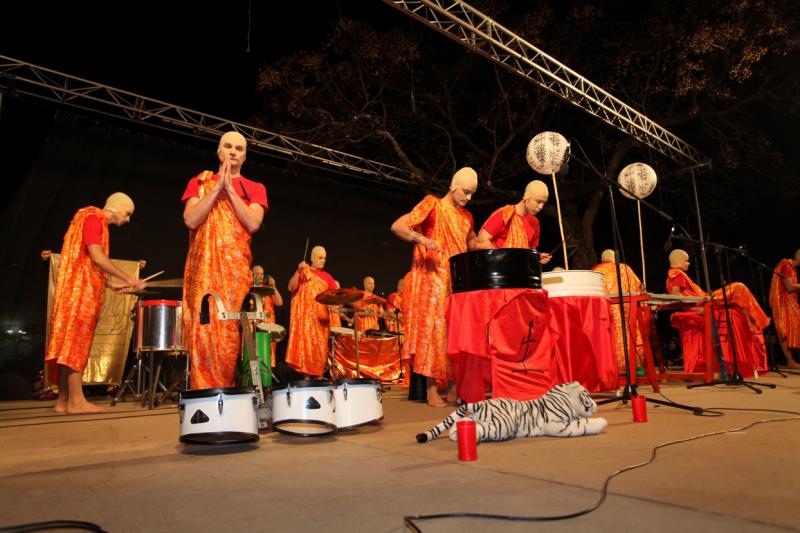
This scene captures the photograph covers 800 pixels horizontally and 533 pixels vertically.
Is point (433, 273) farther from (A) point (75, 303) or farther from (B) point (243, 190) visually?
(A) point (75, 303)

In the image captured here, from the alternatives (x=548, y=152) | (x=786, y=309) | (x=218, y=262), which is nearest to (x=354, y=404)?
(x=218, y=262)

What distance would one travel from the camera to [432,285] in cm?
433

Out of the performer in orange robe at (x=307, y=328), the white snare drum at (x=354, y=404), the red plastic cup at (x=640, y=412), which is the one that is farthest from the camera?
the performer in orange robe at (x=307, y=328)

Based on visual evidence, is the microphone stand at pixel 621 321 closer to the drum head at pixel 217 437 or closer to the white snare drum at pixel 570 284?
the white snare drum at pixel 570 284

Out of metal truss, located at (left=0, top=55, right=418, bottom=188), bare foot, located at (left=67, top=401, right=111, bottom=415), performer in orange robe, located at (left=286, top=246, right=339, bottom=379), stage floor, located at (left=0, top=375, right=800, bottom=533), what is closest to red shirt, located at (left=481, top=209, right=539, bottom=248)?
stage floor, located at (left=0, top=375, right=800, bottom=533)

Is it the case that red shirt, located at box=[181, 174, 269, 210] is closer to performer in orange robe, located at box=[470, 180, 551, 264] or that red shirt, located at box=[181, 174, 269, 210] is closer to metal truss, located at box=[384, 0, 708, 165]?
performer in orange robe, located at box=[470, 180, 551, 264]

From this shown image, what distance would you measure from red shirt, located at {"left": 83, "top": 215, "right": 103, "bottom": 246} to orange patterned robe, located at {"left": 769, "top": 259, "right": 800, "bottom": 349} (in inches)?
350

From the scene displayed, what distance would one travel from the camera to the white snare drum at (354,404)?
268cm

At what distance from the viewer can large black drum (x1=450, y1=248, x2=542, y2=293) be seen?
334 cm

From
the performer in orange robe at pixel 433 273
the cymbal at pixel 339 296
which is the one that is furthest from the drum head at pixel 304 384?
the cymbal at pixel 339 296

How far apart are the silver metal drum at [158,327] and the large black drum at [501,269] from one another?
2896 mm

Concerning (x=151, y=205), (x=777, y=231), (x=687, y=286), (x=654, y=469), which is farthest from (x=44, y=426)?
(x=777, y=231)

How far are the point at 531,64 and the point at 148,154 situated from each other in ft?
19.0

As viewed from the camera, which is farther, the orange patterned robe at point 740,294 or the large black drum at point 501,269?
the orange patterned robe at point 740,294
